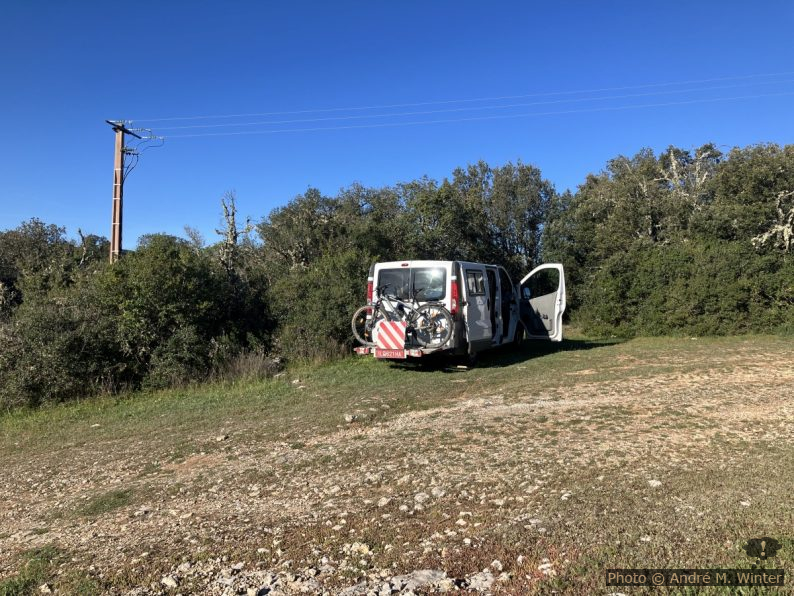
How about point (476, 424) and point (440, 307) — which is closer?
point (476, 424)

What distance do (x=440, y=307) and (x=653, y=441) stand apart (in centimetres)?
583

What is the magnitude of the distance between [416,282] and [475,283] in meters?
1.37

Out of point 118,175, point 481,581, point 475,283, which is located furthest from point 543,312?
point 118,175

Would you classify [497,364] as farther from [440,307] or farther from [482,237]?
[482,237]

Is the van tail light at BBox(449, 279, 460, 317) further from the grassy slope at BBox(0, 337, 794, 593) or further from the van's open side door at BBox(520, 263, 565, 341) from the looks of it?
the van's open side door at BBox(520, 263, 565, 341)

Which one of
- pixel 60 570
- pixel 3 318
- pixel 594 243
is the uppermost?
pixel 594 243

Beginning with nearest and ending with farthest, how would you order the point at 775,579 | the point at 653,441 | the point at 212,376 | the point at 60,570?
the point at 775,579, the point at 60,570, the point at 653,441, the point at 212,376

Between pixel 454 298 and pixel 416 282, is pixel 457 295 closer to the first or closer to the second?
pixel 454 298

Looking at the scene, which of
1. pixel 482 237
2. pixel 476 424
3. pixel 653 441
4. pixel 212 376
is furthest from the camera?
pixel 482 237

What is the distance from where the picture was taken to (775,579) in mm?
2695

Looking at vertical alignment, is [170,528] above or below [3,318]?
below

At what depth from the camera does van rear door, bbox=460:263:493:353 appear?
36.0 ft

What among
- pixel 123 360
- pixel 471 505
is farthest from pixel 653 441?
pixel 123 360

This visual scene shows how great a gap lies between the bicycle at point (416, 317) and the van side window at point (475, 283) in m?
0.85
